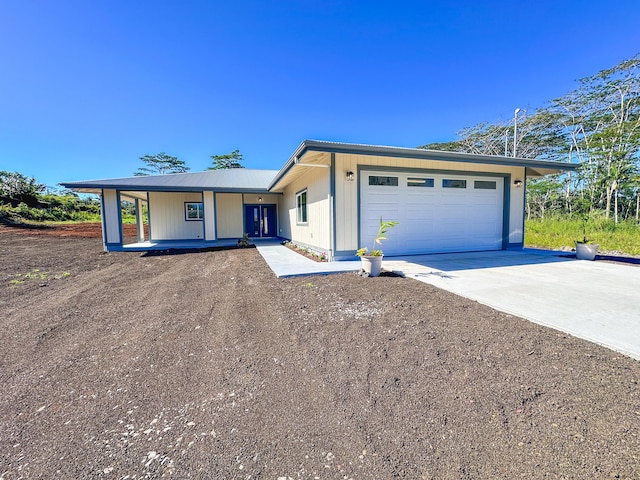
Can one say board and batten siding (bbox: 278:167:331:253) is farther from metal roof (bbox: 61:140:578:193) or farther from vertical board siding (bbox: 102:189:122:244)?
vertical board siding (bbox: 102:189:122:244)

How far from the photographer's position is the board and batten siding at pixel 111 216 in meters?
10.2

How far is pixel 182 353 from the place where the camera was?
8.56 feet

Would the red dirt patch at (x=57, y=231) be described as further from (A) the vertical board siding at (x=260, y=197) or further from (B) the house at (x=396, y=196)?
(A) the vertical board siding at (x=260, y=197)

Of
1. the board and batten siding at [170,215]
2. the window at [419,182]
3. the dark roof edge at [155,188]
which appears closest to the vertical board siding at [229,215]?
the board and batten siding at [170,215]

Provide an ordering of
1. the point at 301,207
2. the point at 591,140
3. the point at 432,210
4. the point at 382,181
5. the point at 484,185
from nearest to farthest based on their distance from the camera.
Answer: the point at 382,181
the point at 432,210
the point at 484,185
the point at 301,207
the point at 591,140

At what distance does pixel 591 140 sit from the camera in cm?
1755

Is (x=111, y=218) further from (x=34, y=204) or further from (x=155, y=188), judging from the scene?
(x=34, y=204)

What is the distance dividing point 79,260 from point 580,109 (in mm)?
29086

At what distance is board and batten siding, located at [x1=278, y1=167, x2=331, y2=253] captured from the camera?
7164 mm

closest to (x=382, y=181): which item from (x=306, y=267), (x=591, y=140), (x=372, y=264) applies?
(x=372, y=264)

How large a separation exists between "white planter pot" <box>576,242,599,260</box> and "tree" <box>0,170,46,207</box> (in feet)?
127

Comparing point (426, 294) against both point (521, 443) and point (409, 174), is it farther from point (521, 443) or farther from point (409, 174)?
point (409, 174)

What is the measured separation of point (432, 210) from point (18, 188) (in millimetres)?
36013

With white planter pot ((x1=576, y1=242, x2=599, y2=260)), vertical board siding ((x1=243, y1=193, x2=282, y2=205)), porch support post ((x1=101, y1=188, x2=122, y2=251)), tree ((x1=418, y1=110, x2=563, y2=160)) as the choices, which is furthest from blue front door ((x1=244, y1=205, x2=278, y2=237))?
tree ((x1=418, y1=110, x2=563, y2=160))
